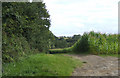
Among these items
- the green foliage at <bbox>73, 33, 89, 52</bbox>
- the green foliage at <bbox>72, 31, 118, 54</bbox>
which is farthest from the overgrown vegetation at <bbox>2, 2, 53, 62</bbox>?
the green foliage at <bbox>72, 31, 118, 54</bbox>

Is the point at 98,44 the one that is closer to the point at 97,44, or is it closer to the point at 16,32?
the point at 97,44

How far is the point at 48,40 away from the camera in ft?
44.8

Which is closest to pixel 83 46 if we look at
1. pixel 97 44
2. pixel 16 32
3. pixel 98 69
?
pixel 97 44

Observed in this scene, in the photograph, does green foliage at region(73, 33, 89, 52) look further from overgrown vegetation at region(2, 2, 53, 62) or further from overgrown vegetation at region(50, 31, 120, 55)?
overgrown vegetation at region(2, 2, 53, 62)

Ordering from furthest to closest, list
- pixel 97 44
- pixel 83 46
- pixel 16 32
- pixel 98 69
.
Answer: pixel 83 46, pixel 97 44, pixel 16 32, pixel 98 69

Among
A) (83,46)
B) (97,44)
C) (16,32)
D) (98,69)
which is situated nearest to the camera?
(98,69)

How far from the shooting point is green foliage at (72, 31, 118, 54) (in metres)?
13.0

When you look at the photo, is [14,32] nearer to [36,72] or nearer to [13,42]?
[13,42]

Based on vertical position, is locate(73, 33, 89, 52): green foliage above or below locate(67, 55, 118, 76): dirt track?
above

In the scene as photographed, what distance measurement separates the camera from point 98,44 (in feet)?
43.5

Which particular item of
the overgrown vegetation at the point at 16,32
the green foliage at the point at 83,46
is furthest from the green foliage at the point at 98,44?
the overgrown vegetation at the point at 16,32

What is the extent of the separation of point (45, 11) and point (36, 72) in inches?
390

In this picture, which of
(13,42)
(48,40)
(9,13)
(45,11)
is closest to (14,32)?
(13,42)

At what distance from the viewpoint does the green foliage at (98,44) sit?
13.0 meters
